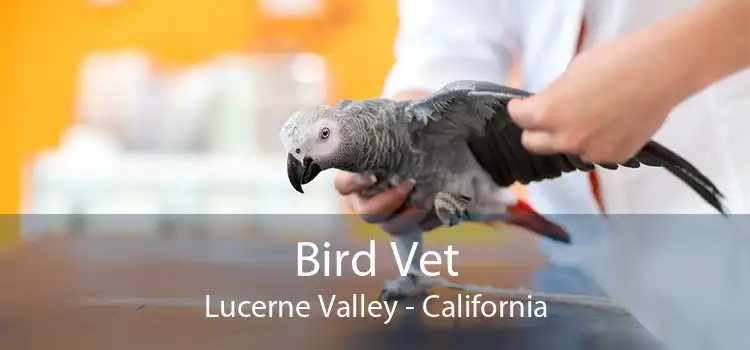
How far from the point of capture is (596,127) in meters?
0.31

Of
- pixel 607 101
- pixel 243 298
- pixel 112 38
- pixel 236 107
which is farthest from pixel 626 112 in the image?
pixel 112 38

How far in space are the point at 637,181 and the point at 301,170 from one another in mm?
256

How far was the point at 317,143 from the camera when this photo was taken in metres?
0.34

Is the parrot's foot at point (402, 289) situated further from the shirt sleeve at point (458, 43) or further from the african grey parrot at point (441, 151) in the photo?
the shirt sleeve at point (458, 43)

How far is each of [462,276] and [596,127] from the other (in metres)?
0.15

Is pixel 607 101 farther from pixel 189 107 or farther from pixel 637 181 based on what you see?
pixel 189 107

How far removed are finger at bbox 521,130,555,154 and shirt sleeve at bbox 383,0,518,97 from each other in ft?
0.50

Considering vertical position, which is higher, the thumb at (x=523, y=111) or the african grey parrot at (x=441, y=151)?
the thumb at (x=523, y=111)

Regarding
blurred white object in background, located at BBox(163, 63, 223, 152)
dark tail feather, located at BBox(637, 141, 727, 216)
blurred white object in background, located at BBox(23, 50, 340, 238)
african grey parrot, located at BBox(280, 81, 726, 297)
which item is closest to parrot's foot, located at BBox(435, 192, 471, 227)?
african grey parrot, located at BBox(280, 81, 726, 297)

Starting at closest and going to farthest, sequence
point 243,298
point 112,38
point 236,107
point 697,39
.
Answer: point 697,39 → point 243,298 → point 236,107 → point 112,38

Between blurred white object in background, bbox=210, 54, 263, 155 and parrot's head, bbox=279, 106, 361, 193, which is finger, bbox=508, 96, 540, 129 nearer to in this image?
parrot's head, bbox=279, 106, 361, 193

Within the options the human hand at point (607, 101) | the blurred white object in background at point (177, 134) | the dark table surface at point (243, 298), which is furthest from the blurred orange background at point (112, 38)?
the human hand at point (607, 101)

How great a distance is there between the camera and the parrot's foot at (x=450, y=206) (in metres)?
0.38

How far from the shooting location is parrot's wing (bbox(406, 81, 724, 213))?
1.16ft
